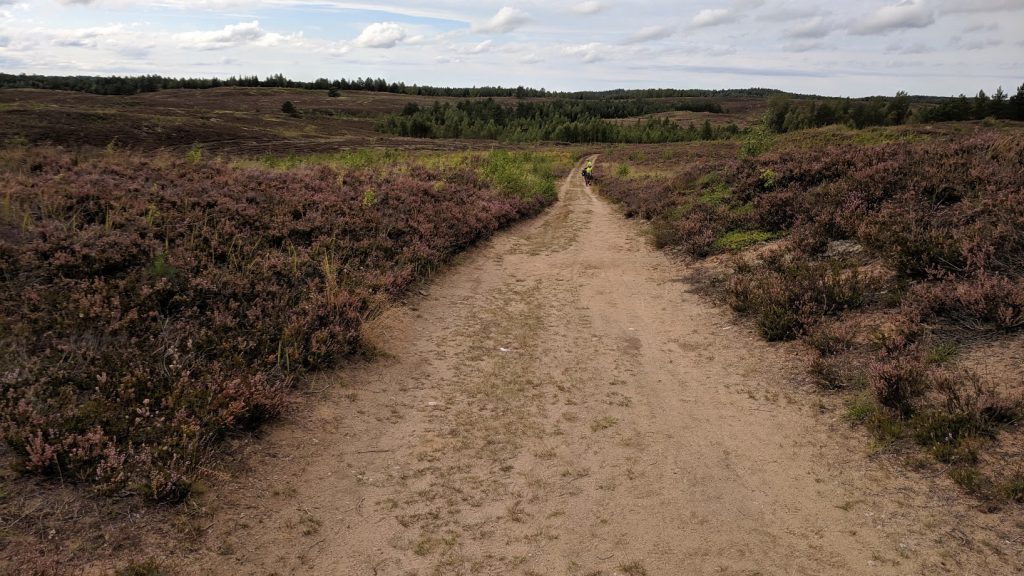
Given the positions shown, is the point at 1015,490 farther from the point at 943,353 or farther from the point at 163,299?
the point at 163,299

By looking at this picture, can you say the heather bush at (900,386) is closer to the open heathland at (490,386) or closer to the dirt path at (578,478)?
the open heathland at (490,386)

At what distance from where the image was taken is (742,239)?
1230 cm

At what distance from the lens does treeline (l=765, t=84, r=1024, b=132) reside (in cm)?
6375

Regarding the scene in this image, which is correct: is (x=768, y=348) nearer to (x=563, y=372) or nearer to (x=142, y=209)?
(x=563, y=372)

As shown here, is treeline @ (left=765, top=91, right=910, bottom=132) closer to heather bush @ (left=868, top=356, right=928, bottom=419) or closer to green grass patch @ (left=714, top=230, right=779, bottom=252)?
green grass patch @ (left=714, top=230, right=779, bottom=252)

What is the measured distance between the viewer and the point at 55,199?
308 inches

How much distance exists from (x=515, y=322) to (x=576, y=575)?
5.51m

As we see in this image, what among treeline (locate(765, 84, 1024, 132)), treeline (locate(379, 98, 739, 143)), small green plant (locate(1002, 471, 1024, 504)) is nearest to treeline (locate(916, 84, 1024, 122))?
treeline (locate(765, 84, 1024, 132))

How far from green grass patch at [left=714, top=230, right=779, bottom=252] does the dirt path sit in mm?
4547

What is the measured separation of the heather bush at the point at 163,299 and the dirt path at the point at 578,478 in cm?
→ 66

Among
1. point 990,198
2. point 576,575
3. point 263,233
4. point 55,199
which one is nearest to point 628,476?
point 576,575

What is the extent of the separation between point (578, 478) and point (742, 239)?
9.47 metres

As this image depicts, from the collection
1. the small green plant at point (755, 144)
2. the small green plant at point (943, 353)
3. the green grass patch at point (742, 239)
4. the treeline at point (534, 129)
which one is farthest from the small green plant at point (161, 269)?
the treeline at point (534, 129)

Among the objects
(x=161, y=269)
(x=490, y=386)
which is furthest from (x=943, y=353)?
(x=161, y=269)
